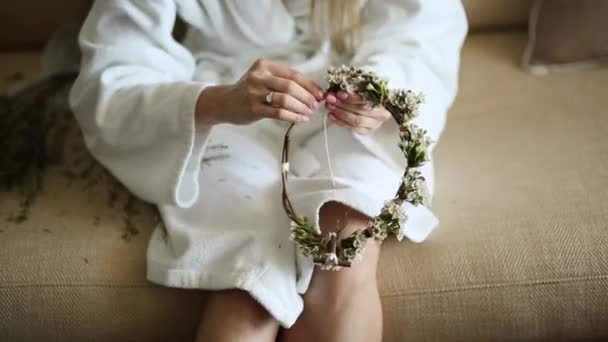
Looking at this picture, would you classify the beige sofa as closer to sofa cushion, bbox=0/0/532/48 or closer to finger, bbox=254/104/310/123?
finger, bbox=254/104/310/123

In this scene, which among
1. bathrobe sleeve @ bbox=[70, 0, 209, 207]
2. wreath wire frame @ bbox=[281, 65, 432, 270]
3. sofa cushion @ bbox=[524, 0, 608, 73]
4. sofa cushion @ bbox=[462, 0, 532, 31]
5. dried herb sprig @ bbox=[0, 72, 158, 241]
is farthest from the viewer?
sofa cushion @ bbox=[462, 0, 532, 31]

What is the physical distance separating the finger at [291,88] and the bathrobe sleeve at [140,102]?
11 cm

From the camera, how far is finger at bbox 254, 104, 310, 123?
2.53ft

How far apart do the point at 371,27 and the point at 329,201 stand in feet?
1.00

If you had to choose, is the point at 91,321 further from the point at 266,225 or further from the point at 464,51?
the point at 464,51

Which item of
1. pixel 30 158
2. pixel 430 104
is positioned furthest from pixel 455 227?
pixel 30 158

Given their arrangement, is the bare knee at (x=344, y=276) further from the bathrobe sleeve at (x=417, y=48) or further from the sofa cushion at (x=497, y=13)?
the sofa cushion at (x=497, y=13)

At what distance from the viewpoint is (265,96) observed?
2.56 ft

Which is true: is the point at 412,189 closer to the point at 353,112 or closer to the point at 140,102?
the point at 353,112

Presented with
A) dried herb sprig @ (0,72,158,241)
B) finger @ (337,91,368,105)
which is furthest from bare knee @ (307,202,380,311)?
dried herb sprig @ (0,72,158,241)

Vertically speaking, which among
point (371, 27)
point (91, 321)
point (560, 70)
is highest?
point (371, 27)

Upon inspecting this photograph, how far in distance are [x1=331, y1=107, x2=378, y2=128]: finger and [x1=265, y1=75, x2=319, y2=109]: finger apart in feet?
0.18

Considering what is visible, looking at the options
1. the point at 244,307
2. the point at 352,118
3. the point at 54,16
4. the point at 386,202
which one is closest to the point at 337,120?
the point at 352,118

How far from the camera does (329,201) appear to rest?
831 mm
